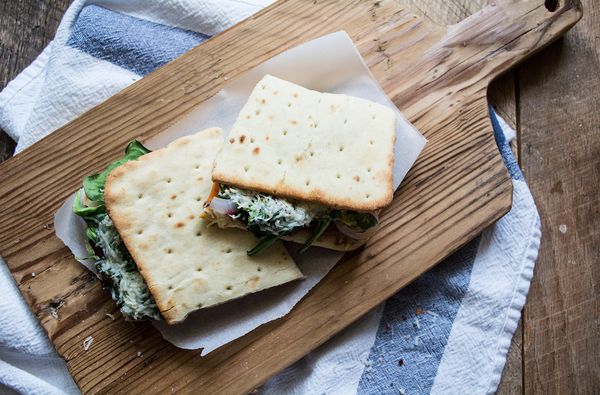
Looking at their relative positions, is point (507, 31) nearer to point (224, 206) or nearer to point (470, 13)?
point (470, 13)

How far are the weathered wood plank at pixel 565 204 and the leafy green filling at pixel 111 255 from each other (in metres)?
1.78

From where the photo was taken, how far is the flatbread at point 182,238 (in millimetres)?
2332

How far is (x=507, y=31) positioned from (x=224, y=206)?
1529mm

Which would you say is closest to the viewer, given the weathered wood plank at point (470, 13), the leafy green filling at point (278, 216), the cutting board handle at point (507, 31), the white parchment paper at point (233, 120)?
the leafy green filling at point (278, 216)

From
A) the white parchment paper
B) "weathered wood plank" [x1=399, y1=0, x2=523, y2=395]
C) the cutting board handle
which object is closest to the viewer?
the white parchment paper

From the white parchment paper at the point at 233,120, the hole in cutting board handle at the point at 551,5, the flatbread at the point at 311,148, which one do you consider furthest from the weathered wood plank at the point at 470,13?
the flatbread at the point at 311,148

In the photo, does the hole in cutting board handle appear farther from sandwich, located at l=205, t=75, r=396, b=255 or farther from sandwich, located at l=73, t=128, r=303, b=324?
sandwich, located at l=73, t=128, r=303, b=324

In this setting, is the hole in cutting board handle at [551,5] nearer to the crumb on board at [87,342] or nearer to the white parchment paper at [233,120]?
the white parchment paper at [233,120]

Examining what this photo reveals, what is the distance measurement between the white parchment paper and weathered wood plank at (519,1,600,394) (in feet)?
2.37

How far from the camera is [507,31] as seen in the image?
2.68m

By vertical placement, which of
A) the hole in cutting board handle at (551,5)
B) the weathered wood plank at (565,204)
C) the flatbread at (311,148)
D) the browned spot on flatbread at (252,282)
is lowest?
the weathered wood plank at (565,204)

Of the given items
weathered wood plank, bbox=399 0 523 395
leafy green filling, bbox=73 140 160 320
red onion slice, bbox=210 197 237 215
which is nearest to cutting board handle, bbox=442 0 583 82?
weathered wood plank, bbox=399 0 523 395

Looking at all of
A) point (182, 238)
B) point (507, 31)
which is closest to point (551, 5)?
point (507, 31)

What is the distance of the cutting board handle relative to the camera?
2666mm
